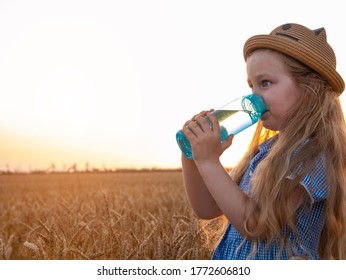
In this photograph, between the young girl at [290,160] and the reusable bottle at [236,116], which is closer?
the young girl at [290,160]

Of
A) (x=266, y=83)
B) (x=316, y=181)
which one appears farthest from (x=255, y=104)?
(x=316, y=181)

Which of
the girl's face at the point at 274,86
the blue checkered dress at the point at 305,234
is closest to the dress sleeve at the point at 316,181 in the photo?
the blue checkered dress at the point at 305,234

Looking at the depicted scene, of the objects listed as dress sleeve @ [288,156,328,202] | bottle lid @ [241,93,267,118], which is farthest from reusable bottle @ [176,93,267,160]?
dress sleeve @ [288,156,328,202]

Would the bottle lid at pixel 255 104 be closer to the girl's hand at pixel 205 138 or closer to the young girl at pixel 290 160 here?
the young girl at pixel 290 160

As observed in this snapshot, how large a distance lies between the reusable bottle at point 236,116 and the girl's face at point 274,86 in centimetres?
3

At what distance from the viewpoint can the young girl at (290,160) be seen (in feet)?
5.26

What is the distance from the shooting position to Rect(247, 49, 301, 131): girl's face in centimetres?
170

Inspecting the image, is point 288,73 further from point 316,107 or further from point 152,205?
point 152,205

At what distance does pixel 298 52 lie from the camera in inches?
67.8

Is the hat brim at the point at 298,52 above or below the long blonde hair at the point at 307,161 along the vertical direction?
above

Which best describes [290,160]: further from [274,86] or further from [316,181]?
[274,86]

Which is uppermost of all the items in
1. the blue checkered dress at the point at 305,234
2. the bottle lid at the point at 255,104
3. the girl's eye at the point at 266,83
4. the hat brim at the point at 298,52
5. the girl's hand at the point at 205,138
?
the hat brim at the point at 298,52
